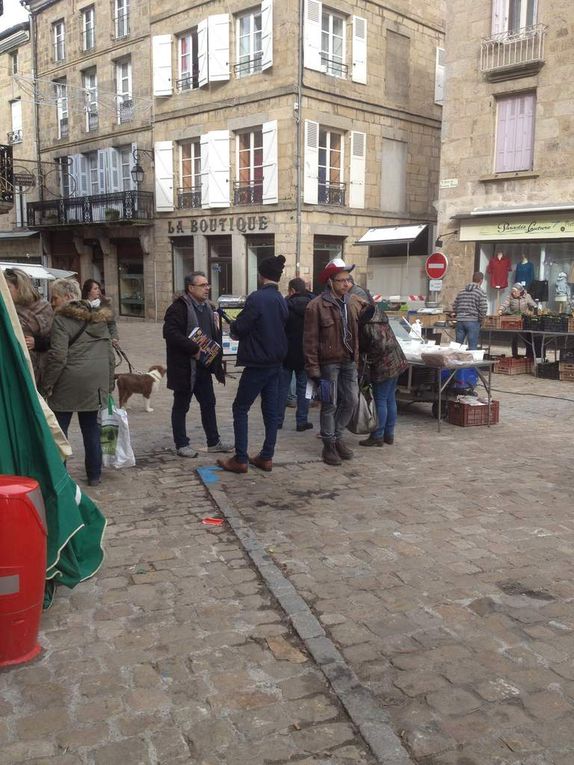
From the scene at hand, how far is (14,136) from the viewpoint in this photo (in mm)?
30922

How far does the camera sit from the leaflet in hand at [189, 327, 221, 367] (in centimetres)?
636

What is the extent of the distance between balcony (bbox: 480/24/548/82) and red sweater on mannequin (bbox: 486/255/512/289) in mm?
4459

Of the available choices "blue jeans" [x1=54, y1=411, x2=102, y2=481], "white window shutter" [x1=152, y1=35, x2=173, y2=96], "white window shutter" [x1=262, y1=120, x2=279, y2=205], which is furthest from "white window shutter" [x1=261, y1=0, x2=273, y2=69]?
"blue jeans" [x1=54, y1=411, x2=102, y2=481]

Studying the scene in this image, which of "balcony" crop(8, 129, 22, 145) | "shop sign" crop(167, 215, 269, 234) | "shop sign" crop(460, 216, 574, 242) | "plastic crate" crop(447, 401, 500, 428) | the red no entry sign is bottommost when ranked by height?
"plastic crate" crop(447, 401, 500, 428)

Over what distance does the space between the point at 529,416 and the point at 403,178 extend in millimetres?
16414

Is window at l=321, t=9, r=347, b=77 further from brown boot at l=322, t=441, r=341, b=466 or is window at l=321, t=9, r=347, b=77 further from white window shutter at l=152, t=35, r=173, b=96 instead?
brown boot at l=322, t=441, r=341, b=466

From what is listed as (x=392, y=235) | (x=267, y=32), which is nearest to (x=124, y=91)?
(x=267, y=32)

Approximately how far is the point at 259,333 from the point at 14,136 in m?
29.7

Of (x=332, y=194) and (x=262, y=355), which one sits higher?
(x=332, y=194)

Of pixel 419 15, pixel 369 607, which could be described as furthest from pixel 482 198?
pixel 369 607

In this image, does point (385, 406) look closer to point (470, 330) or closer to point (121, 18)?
point (470, 330)

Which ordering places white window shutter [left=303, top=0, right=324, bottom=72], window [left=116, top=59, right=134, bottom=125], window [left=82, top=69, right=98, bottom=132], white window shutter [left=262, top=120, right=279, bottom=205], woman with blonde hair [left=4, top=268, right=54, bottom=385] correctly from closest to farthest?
woman with blonde hair [left=4, top=268, right=54, bottom=385]
white window shutter [left=303, top=0, right=324, bottom=72]
white window shutter [left=262, top=120, right=279, bottom=205]
window [left=116, top=59, right=134, bottom=125]
window [left=82, top=69, right=98, bottom=132]

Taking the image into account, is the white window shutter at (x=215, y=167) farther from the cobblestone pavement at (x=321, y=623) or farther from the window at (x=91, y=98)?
the cobblestone pavement at (x=321, y=623)

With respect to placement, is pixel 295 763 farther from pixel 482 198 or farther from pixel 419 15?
pixel 419 15
